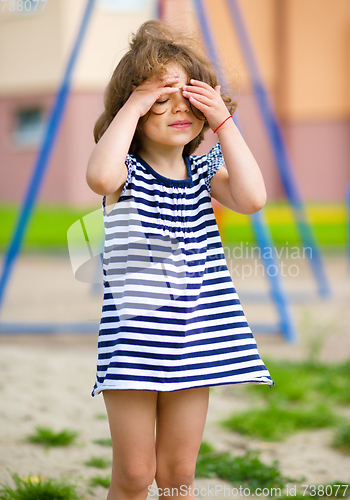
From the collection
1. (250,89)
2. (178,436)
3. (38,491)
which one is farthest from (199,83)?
(250,89)

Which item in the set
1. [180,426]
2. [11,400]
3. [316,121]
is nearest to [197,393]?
[180,426]

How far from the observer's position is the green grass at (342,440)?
2367 millimetres

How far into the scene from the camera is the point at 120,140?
1286 millimetres

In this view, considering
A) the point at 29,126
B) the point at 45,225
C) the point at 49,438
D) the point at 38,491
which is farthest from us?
the point at 29,126

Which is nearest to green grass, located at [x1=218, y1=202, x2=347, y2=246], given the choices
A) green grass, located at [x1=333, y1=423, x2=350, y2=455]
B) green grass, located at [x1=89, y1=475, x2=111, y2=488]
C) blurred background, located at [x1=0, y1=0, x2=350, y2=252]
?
blurred background, located at [x1=0, y1=0, x2=350, y2=252]

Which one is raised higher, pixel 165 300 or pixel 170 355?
pixel 165 300

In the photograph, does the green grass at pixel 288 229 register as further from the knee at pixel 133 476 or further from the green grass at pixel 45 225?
the knee at pixel 133 476

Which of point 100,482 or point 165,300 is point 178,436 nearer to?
point 165,300

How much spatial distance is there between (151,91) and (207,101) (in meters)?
0.13

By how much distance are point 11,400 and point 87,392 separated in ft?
1.39

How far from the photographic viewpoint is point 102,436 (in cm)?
244

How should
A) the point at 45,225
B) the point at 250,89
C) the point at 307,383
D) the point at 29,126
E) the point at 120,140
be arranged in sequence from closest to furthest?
the point at 120,140 < the point at 307,383 < the point at 45,225 < the point at 250,89 < the point at 29,126

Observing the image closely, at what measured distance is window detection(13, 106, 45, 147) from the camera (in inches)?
551

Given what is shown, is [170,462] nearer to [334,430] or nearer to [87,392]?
[334,430]
